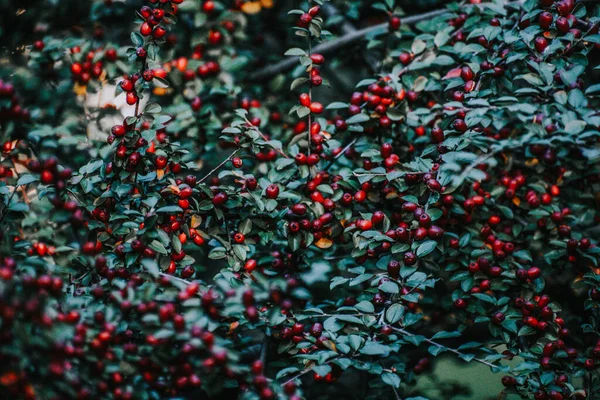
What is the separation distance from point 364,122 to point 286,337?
2.72 feet

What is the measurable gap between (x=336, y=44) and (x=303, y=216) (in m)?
1.00

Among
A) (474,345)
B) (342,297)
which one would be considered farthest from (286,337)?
(474,345)

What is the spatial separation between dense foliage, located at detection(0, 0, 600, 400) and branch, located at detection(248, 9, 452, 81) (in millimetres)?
27

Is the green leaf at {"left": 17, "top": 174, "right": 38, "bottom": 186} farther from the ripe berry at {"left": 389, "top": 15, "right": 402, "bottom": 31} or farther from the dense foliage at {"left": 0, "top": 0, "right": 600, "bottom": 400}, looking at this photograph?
the ripe berry at {"left": 389, "top": 15, "right": 402, "bottom": 31}

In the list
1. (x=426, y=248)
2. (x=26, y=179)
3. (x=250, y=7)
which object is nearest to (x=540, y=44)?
(x=426, y=248)

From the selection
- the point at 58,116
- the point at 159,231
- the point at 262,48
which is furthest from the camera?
the point at 262,48

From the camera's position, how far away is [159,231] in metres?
1.57

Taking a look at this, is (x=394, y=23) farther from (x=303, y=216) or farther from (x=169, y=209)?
(x=169, y=209)

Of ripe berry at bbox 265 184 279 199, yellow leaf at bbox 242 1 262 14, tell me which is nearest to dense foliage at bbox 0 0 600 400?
ripe berry at bbox 265 184 279 199

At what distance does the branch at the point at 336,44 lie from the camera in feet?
→ 7.64

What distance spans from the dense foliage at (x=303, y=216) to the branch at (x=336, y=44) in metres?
0.03

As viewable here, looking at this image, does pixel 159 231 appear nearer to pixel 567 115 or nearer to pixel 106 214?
pixel 106 214

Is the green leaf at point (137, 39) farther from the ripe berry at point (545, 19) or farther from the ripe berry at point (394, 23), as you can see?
the ripe berry at point (545, 19)

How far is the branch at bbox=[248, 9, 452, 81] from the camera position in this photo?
2.33 metres
